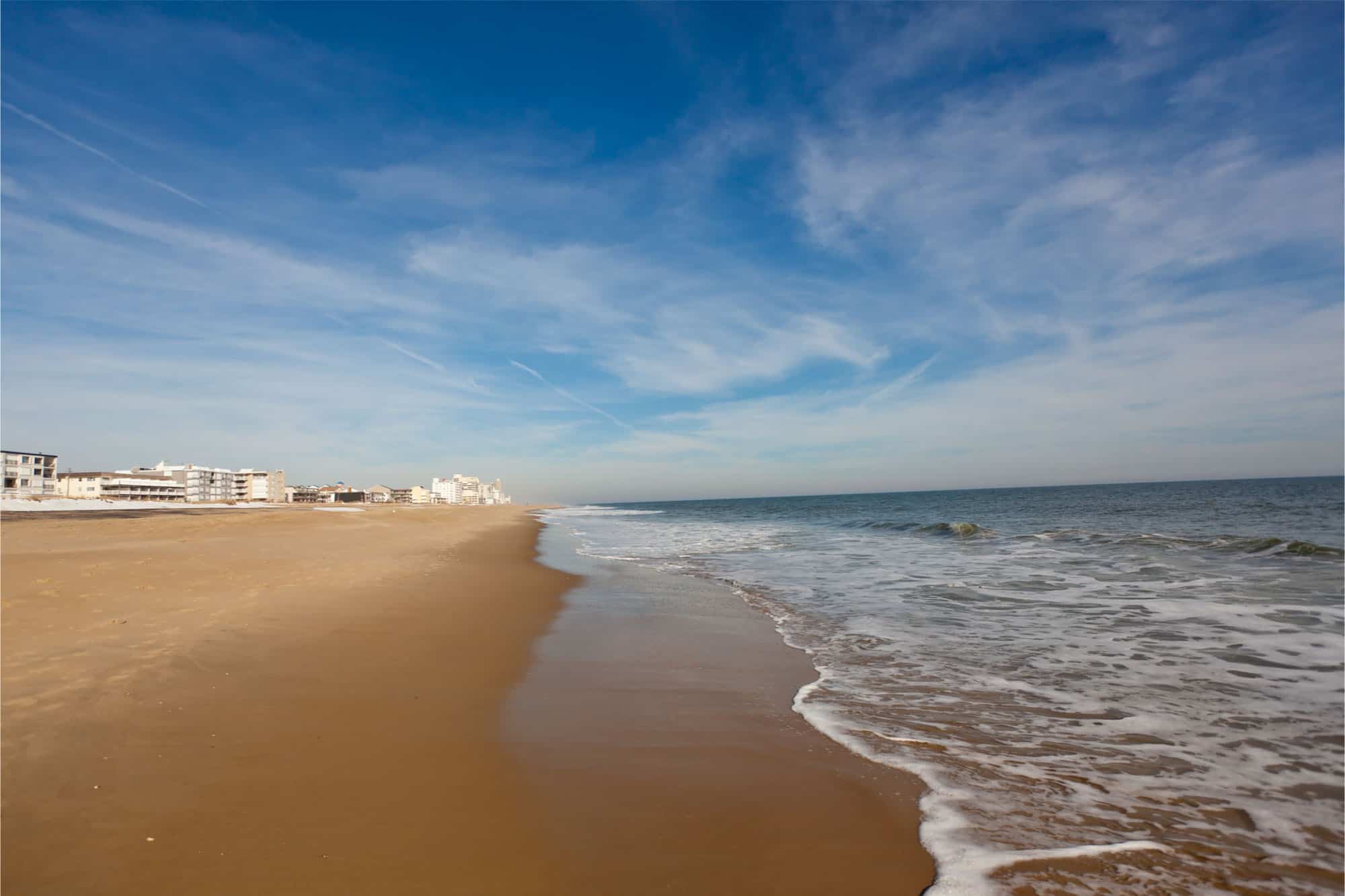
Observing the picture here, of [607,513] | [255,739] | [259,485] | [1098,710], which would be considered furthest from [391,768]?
[259,485]

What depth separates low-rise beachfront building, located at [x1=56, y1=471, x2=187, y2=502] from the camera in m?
73.2

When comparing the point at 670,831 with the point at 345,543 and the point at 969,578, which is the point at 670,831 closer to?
the point at 969,578

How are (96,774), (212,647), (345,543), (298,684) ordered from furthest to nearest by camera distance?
1. (345,543)
2. (212,647)
3. (298,684)
4. (96,774)

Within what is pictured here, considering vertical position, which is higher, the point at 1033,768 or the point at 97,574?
the point at 97,574

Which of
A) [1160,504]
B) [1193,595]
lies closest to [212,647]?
[1193,595]

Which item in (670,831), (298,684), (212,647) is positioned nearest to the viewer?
(670,831)

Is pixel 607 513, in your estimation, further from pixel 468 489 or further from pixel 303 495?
pixel 468 489

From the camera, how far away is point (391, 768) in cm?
363

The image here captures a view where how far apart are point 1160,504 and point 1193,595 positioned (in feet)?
151

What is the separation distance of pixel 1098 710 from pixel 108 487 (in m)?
101

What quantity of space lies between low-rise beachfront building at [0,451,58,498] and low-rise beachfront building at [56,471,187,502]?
1609mm

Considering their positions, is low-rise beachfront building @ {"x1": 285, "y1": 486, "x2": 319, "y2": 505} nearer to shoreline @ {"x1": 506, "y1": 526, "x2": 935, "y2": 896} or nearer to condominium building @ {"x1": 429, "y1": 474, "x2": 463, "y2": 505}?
condominium building @ {"x1": 429, "y1": 474, "x2": 463, "y2": 505}

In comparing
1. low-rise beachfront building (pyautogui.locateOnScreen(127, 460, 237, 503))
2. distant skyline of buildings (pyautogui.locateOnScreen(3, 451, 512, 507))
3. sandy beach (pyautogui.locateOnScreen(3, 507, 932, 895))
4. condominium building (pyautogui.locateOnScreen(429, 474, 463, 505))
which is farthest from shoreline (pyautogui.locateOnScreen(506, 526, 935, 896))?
condominium building (pyautogui.locateOnScreen(429, 474, 463, 505))

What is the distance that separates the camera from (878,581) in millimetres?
12289
